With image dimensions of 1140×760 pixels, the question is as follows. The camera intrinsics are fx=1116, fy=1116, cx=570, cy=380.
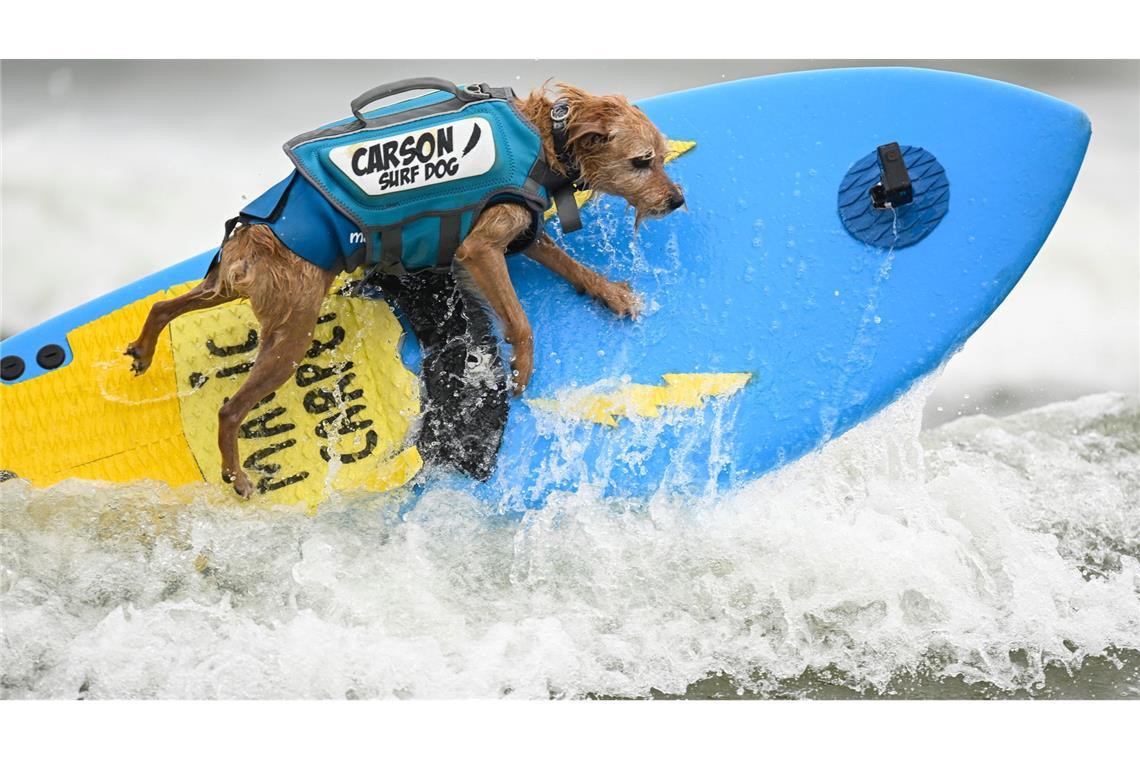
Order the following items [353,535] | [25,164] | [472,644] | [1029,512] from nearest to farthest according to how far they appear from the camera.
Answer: [472,644], [353,535], [1029,512], [25,164]

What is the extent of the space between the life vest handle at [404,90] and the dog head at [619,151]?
0.28 metres

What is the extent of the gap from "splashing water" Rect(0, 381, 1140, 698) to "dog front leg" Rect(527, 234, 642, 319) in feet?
1.92

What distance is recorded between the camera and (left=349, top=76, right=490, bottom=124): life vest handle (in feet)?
9.76

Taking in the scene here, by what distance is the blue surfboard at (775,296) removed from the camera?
3.32 metres

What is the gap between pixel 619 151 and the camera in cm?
315

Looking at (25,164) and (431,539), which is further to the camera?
(25,164)

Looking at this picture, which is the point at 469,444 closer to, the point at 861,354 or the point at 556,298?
the point at 556,298

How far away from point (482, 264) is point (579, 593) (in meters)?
0.94

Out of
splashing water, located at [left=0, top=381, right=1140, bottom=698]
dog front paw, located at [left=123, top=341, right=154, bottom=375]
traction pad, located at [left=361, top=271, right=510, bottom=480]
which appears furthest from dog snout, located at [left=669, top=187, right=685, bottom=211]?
dog front paw, located at [left=123, top=341, right=154, bottom=375]

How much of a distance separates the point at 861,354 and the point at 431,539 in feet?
4.58

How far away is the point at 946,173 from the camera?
3.42m

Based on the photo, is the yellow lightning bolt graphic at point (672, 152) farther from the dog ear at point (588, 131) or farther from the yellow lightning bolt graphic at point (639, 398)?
the yellow lightning bolt graphic at point (639, 398)

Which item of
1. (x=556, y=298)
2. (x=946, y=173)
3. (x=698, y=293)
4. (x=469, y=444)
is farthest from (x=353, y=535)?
(x=946, y=173)

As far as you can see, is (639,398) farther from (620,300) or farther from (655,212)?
(655,212)
